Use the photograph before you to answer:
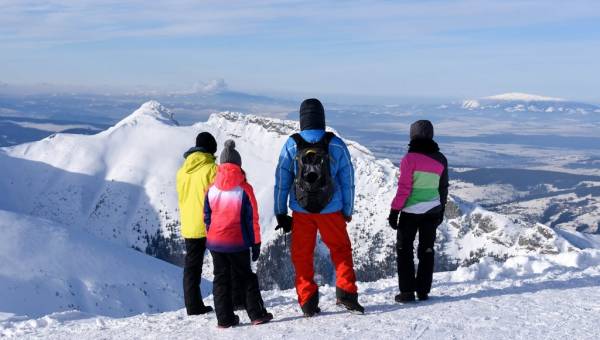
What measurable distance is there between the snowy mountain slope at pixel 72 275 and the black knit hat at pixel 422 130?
69.5 metres

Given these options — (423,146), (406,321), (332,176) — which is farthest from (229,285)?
(423,146)

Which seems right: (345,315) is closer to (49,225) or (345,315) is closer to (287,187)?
(287,187)

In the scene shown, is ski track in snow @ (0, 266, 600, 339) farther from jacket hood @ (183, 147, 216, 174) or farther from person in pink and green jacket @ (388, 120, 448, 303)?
jacket hood @ (183, 147, 216, 174)

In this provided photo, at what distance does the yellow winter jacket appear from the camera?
10.9 m

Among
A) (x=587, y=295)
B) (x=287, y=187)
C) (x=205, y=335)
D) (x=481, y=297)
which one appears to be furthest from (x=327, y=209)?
(x=587, y=295)

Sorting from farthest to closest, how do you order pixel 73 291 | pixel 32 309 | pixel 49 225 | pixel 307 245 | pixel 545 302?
1. pixel 49 225
2. pixel 73 291
3. pixel 32 309
4. pixel 545 302
5. pixel 307 245

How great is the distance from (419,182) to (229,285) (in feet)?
12.5

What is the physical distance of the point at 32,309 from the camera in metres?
71.2

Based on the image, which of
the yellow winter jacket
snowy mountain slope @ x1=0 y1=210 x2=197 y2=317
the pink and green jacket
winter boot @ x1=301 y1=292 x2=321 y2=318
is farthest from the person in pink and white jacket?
snowy mountain slope @ x1=0 y1=210 x2=197 y2=317

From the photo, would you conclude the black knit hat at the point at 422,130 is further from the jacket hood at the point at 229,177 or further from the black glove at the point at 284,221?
the jacket hood at the point at 229,177

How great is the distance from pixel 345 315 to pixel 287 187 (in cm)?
237

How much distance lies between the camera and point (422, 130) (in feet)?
35.2

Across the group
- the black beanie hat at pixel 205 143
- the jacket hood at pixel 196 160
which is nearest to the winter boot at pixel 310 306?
Answer: the jacket hood at pixel 196 160

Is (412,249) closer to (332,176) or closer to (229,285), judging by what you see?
(332,176)
